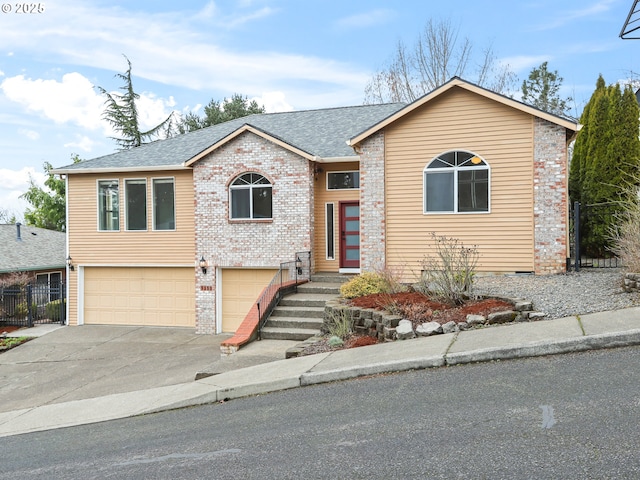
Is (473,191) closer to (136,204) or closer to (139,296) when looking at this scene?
(136,204)

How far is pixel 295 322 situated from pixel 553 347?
22.2 ft

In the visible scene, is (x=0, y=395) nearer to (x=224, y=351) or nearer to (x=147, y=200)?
(x=224, y=351)

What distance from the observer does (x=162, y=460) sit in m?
5.43

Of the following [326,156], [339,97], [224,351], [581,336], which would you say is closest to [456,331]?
[581,336]

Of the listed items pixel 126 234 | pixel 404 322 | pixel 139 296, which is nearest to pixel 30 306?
pixel 139 296

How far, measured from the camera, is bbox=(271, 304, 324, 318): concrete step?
13102mm

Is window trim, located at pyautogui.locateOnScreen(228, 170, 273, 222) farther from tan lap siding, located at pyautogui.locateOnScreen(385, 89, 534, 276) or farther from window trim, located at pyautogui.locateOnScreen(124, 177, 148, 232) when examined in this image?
tan lap siding, located at pyautogui.locateOnScreen(385, 89, 534, 276)

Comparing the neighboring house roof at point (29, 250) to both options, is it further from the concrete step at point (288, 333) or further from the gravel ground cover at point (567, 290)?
the gravel ground cover at point (567, 290)

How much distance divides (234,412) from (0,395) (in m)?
7.08

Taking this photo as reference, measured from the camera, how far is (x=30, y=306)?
1945cm

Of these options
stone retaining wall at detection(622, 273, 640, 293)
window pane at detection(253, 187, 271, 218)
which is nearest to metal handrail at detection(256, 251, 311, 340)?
window pane at detection(253, 187, 271, 218)

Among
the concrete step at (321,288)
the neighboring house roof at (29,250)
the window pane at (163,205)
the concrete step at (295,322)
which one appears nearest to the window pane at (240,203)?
the window pane at (163,205)

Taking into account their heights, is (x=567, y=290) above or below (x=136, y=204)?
below

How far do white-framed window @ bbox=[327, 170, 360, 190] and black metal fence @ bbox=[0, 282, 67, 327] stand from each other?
1032 cm
